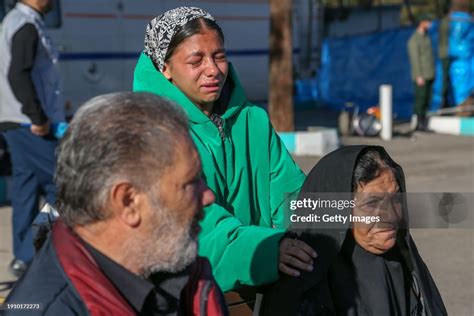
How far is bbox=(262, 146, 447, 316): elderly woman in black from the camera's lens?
273 centimetres

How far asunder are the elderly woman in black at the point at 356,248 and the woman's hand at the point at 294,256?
3 cm

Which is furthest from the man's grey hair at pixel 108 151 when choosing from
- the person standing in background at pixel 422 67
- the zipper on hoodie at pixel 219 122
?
the person standing in background at pixel 422 67

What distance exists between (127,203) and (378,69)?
1692 cm

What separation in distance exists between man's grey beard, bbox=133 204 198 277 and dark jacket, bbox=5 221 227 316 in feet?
0.29

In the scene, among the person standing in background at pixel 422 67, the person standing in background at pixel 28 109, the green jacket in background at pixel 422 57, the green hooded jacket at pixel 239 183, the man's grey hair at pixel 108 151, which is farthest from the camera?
the green jacket in background at pixel 422 57

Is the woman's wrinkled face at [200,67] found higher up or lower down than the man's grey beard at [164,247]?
higher up

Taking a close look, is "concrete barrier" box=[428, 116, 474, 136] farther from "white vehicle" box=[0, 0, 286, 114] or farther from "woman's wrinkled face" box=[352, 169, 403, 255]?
"woman's wrinkled face" box=[352, 169, 403, 255]

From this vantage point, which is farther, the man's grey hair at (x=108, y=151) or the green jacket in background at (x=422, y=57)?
the green jacket in background at (x=422, y=57)

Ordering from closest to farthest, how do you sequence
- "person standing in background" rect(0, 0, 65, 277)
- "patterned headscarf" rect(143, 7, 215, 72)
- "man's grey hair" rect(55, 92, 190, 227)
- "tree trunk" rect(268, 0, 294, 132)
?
"man's grey hair" rect(55, 92, 190, 227)
"patterned headscarf" rect(143, 7, 215, 72)
"person standing in background" rect(0, 0, 65, 277)
"tree trunk" rect(268, 0, 294, 132)

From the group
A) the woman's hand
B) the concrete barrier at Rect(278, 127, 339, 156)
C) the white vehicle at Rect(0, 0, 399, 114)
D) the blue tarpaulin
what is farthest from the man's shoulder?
the blue tarpaulin

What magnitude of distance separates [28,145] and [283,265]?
12.5 ft

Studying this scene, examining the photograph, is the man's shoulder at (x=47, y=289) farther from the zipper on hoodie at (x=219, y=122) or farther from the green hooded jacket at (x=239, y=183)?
the zipper on hoodie at (x=219, y=122)

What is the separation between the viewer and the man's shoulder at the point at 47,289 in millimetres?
1896

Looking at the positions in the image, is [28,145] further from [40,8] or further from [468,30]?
[468,30]
